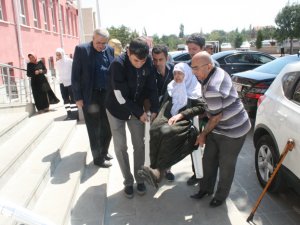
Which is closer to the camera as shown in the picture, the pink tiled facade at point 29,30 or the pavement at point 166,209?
the pavement at point 166,209

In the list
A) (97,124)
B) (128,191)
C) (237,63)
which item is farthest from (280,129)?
(237,63)

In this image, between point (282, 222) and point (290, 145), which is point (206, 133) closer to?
point (290, 145)

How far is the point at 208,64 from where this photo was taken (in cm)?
296

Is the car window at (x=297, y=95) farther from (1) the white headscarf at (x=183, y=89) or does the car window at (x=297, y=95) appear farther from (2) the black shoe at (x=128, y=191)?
(2) the black shoe at (x=128, y=191)

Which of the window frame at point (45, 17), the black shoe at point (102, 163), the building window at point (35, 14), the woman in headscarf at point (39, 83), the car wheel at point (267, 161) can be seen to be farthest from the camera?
the window frame at point (45, 17)

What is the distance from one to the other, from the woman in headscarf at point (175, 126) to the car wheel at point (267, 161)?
39.6 inches

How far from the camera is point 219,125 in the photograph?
125 inches

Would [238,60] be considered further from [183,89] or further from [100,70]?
[183,89]

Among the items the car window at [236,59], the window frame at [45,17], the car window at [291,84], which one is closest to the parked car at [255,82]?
the car window at [291,84]

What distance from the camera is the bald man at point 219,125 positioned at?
2941mm

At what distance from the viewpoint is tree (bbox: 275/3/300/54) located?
3900 centimetres

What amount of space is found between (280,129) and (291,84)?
1.88ft

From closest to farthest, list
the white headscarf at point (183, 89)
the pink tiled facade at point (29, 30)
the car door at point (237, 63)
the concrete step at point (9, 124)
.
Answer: the white headscarf at point (183, 89) < the concrete step at point (9, 124) < the car door at point (237, 63) < the pink tiled facade at point (29, 30)

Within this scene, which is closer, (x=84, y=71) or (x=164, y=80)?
(x=164, y=80)
